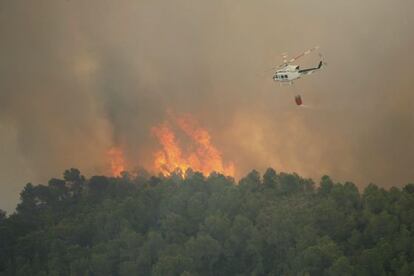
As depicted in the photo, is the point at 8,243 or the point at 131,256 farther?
the point at 8,243

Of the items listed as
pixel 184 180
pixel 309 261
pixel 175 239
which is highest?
pixel 184 180

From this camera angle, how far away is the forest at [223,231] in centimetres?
7794

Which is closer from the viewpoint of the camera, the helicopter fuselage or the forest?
the helicopter fuselage

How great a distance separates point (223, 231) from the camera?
275 ft

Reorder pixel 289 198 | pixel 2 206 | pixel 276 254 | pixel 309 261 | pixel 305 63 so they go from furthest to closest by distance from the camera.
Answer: pixel 2 206
pixel 305 63
pixel 289 198
pixel 276 254
pixel 309 261

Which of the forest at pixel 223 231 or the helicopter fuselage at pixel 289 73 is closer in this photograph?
the helicopter fuselage at pixel 289 73

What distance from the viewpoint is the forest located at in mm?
77938

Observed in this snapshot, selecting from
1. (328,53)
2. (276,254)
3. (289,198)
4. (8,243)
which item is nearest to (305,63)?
(328,53)

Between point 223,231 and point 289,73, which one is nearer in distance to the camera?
point 289,73

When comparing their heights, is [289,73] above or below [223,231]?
above

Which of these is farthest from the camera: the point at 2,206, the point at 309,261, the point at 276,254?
the point at 2,206

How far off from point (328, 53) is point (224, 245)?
84.9 ft

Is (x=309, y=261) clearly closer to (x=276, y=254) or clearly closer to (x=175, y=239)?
(x=276, y=254)

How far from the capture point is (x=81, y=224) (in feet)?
298
